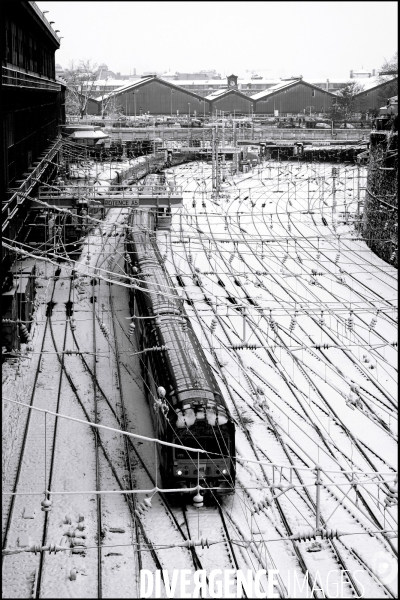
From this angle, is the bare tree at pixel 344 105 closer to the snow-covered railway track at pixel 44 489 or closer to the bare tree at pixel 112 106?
the bare tree at pixel 112 106

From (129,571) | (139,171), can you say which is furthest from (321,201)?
(129,571)

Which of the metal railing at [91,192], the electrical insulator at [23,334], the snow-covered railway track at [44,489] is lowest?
the snow-covered railway track at [44,489]

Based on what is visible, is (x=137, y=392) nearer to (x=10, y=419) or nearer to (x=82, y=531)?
(x=10, y=419)

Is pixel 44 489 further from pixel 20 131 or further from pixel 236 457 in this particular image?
pixel 20 131

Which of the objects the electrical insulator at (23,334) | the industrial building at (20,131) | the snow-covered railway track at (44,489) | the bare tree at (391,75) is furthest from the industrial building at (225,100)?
the snow-covered railway track at (44,489)

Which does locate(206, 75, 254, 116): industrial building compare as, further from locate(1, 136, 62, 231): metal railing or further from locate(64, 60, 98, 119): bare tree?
locate(1, 136, 62, 231): metal railing

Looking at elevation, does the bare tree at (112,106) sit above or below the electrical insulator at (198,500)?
above

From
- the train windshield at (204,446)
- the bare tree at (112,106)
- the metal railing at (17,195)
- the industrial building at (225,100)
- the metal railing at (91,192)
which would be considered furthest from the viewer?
the industrial building at (225,100)

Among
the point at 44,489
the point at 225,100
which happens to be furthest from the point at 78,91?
the point at 44,489

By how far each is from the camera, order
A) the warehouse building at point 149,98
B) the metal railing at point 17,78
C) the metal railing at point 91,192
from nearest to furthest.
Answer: the metal railing at point 17,78 → the metal railing at point 91,192 → the warehouse building at point 149,98
